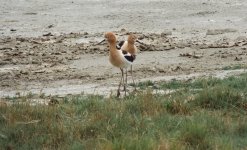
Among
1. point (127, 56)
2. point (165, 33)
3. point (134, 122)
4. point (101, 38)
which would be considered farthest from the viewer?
point (165, 33)

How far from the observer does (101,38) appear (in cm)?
1565

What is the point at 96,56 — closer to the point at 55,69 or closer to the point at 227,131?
the point at 55,69

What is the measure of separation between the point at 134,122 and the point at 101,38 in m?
7.65

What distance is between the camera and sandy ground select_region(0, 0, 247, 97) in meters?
12.2

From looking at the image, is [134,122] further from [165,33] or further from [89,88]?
[165,33]

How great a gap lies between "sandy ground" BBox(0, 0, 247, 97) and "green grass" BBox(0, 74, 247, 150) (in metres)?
1.93

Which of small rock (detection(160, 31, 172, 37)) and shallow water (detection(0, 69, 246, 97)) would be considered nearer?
shallow water (detection(0, 69, 246, 97))

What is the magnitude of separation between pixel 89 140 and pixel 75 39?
8.12m

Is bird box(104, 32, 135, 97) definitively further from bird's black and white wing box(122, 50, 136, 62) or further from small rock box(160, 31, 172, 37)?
small rock box(160, 31, 172, 37)

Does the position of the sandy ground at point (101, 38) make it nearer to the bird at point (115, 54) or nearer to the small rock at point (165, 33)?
the small rock at point (165, 33)

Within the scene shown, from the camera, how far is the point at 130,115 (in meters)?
8.50

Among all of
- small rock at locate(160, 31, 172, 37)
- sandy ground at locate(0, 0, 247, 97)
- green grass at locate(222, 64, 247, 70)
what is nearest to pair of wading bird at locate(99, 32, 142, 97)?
sandy ground at locate(0, 0, 247, 97)

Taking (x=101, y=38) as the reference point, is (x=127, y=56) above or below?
above

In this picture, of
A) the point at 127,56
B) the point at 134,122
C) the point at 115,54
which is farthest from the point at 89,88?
the point at 134,122
